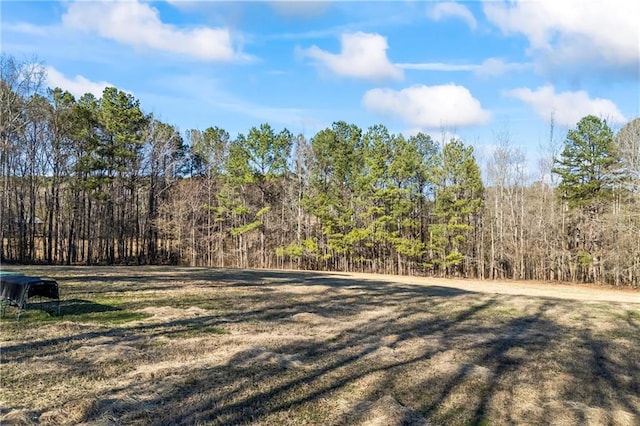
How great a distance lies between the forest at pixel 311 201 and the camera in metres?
26.0

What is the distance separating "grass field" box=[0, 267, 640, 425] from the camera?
4547 mm

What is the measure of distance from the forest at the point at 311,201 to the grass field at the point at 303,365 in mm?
17563

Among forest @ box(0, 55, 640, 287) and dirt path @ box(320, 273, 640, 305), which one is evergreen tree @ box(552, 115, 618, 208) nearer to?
forest @ box(0, 55, 640, 287)

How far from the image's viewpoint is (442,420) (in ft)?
14.8

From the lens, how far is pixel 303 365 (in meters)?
6.09

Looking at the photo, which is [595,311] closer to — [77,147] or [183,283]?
[183,283]

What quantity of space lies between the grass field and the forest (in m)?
17.6

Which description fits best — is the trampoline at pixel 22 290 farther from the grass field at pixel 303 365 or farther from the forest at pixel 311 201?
the forest at pixel 311 201

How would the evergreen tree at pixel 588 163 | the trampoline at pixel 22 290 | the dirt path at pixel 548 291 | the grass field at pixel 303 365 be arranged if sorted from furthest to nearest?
the evergreen tree at pixel 588 163, the dirt path at pixel 548 291, the trampoline at pixel 22 290, the grass field at pixel 303 365

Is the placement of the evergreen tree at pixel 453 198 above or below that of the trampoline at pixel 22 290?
above

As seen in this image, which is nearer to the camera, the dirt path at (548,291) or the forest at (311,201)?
the dirt path at (548,291)

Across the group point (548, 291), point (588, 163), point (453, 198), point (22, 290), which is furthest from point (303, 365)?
point (588, 163)

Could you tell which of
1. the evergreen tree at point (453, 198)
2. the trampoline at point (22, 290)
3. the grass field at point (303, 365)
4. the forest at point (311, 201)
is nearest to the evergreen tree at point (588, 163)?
the forest at point (311, 201)

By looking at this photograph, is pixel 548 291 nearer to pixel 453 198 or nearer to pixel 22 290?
pixel 453 198
